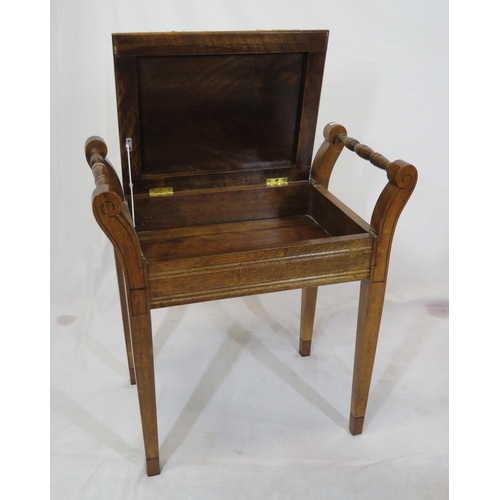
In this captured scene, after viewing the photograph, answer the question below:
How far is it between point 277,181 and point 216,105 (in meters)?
0.33

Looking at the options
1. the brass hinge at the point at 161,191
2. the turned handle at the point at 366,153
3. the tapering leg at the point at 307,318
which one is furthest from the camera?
the tapering leg at the point at 307,318

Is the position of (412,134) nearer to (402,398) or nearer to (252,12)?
(252,12)

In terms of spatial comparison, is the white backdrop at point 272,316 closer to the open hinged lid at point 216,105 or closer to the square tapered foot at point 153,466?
the square tapered foot at point 153,466

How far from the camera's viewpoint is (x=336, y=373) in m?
2.23

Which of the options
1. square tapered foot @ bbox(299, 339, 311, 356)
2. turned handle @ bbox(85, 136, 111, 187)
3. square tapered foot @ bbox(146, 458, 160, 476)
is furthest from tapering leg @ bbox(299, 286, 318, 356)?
turned handle @ bbox(85, 136, 111, 187)

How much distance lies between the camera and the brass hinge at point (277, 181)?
2008 millimetres

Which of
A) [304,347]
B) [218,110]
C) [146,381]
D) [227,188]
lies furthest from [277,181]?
[146,381]

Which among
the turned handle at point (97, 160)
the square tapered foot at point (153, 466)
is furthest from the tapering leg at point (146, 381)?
the turned handle at point (97, 160)

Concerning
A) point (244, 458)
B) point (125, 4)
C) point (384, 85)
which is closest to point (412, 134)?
point (384, 85)

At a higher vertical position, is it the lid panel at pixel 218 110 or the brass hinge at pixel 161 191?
the lid panel at pixel 218 110

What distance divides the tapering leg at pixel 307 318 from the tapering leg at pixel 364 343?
0.41 metres

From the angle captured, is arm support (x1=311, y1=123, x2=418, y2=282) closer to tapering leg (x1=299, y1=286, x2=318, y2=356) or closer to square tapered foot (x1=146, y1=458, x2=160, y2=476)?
tapering leg (x1=299, y1=286, x2=318, y2=356)

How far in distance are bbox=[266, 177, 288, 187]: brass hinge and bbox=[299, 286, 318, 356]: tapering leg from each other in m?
0.41

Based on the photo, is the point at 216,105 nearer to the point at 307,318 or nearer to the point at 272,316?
the point at 307,318
